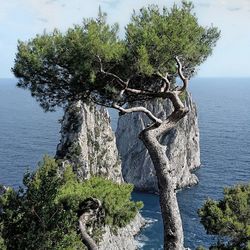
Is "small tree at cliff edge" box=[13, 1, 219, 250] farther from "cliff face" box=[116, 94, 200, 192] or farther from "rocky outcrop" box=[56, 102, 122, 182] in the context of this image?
"cliff face" box=[116, 94, 200, 192]

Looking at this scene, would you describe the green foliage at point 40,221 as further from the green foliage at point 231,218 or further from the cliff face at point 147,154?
the cliff face at point 147,154

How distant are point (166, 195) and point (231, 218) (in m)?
22.7

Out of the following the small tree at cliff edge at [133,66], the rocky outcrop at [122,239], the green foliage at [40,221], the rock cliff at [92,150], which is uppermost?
the small tree at cliff edge at [133,66]

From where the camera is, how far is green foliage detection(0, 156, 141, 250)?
17422 millimetres

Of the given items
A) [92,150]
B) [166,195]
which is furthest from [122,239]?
[166,195]

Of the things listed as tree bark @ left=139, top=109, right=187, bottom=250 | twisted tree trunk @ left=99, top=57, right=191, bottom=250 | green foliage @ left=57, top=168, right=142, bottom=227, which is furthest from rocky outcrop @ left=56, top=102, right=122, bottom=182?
tree bark @ left=139, top=109, right=187, bottom=250

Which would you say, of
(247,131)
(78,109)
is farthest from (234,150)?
(78,109)

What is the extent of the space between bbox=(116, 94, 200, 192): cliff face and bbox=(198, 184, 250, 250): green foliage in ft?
162

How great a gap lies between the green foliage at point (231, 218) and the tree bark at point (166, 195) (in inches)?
794

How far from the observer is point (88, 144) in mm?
66562

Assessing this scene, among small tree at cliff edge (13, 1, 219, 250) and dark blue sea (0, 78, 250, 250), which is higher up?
small tree at cliff edge (13, 1, 219, 250)

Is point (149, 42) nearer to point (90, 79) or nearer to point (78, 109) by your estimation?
point (90, 79)

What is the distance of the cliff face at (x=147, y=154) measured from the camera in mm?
87188

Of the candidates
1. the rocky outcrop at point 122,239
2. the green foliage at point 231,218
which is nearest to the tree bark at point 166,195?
the green foliage at point 231,218
